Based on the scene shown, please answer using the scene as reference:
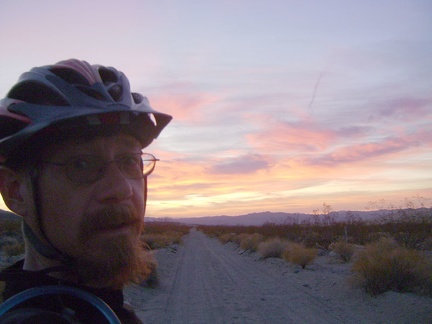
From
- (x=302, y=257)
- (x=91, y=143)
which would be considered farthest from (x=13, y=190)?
(x=302, y=257)

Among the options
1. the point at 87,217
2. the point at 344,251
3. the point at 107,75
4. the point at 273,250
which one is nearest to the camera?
the point at 87,217

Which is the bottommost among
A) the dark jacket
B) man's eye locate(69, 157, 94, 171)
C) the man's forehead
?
the dark jacket

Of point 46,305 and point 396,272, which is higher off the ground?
point 46,305

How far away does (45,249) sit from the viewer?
169cm

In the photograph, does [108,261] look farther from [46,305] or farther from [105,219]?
[46,305]

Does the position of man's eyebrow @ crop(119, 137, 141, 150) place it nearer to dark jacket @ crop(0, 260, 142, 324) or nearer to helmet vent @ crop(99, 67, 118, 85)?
helmet vent @ crop(99, 67, 118, 85)

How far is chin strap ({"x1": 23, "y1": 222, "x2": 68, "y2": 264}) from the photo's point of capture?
65.5 inches

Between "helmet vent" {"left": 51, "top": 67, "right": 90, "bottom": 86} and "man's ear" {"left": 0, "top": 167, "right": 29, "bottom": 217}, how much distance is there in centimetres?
52

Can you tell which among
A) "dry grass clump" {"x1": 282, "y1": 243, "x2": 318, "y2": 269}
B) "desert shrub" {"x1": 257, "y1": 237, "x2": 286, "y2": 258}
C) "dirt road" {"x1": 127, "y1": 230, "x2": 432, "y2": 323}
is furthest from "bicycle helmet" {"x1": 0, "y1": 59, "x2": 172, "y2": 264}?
"desert shrub" {"x1": 257, "y1": 237, "x2": 286, "y2": 258}

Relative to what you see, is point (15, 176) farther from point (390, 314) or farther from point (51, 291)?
point (390, 314)

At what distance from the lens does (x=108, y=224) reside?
1679 millimetres

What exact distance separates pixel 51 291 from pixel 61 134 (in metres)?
0.66

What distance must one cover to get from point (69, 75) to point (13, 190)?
616mm

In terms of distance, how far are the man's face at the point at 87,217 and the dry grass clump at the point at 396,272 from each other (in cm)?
900
